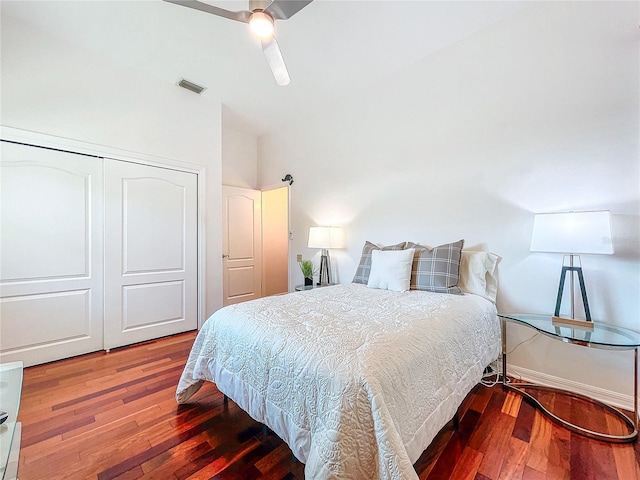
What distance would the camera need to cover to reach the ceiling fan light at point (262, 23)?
5.46 feet

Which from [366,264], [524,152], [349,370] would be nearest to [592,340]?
[524,152]

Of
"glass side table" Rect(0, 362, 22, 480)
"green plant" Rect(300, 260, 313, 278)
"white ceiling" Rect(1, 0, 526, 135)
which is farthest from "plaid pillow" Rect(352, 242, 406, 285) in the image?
"glass side table" Rect(0, 362, 22, 480)

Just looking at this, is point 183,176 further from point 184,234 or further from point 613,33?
point 613,33

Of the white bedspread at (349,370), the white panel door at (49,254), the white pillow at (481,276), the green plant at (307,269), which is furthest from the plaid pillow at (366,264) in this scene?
the white panel door at (49,254)

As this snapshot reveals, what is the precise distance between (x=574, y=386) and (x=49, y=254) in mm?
4338

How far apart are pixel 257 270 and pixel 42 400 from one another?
9.14 feet

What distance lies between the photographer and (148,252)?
2963 millimetres

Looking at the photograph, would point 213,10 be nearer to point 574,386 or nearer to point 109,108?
point 109,108

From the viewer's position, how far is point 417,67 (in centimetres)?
270

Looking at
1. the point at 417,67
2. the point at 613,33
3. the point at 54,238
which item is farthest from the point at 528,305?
the point at 54,238

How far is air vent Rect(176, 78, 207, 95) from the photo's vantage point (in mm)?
3009

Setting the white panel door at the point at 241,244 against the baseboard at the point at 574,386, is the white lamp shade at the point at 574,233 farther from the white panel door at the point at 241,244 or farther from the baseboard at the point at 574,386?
the white panel door at the point at 241,244

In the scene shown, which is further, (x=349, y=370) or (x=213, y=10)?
(x=213, y=10)

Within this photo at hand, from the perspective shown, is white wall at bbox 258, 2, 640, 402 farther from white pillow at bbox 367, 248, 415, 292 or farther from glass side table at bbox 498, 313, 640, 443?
white pillow at bbox 367, 248, 415, 292
